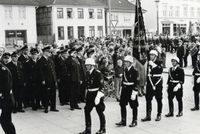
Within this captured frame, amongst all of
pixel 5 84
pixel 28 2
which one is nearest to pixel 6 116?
pixel 5 84

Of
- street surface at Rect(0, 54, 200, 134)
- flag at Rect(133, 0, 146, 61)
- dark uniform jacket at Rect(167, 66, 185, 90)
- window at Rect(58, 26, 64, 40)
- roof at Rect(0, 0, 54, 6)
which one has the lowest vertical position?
street surface at Rect(0, 54, 200, 134)

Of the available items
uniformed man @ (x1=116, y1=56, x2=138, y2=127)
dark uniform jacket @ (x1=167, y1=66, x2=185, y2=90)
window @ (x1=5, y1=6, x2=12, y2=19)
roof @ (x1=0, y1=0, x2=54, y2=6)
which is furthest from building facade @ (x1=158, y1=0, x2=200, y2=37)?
uniformed man @ (x1=116, y1=56, x2=138, y2=127)

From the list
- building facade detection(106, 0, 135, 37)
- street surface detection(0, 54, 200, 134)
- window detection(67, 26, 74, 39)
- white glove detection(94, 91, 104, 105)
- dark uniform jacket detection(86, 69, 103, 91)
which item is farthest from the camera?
building facade detection(106, 0, 135, 37)

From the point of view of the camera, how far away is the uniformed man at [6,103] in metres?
7.62

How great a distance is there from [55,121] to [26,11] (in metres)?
41.1

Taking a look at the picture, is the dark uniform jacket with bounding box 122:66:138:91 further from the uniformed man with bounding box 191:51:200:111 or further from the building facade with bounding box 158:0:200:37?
the building facade with bounding box 158:0:200:37

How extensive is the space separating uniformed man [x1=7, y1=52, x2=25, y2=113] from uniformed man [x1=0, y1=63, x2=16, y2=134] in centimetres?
335

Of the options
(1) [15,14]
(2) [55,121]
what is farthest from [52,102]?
(1) [15,14]

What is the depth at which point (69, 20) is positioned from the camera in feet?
171

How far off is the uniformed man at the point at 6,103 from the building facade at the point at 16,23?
3800cm

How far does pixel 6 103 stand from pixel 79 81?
4328 millimetres

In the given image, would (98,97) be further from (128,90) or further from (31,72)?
(31,72)

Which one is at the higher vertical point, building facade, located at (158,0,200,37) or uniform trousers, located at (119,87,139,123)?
building facade, located at (158,0,200,37)

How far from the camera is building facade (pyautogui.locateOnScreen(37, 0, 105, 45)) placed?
50.7 m
